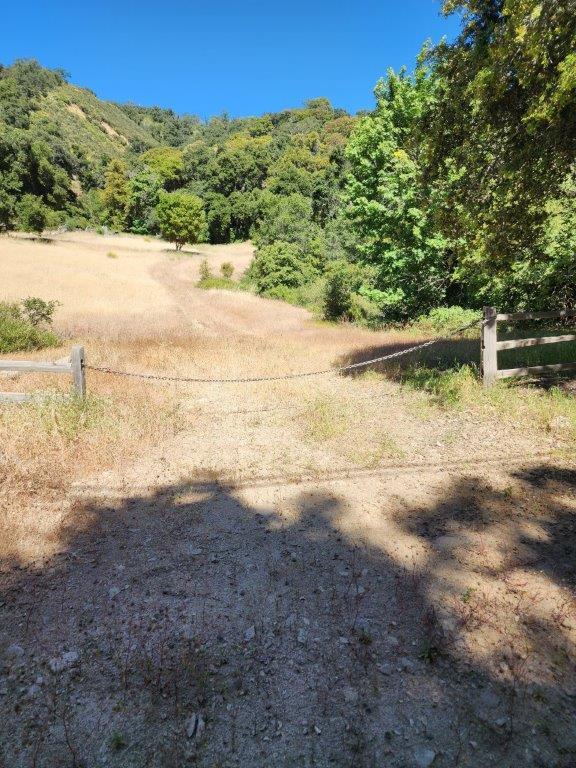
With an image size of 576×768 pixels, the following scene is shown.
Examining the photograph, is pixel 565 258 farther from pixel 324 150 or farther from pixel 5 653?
pixel 324 150

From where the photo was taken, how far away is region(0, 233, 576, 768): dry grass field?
9.20 feet

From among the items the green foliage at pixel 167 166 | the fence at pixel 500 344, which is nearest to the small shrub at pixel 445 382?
the fence at pixel 500 344

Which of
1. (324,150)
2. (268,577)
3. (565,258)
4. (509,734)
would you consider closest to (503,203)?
(565,258)

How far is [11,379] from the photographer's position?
1058cm

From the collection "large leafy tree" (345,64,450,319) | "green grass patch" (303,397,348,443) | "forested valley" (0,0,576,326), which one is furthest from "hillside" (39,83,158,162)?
"green grass patch" (303,397,348,443)

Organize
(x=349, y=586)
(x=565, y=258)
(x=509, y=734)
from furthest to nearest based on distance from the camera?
1. (x=565, y=258)
2. (x=349, y=586)
3. (x=509, y=734)

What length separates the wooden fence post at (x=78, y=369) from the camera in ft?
26.1

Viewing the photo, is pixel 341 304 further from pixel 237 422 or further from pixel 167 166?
pixel 167 166

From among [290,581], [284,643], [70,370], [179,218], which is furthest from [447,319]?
[179,218]

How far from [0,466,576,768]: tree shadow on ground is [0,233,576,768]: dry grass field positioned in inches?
0.6

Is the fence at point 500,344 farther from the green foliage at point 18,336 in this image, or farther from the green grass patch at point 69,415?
the green foliage at point 18,336

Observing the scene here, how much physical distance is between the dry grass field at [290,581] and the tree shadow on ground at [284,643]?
16 mm

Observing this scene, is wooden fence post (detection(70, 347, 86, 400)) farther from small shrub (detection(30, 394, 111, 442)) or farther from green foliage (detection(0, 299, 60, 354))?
green foliage (detection(0, 299, 60, 354))

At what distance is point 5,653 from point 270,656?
198 centimetres
